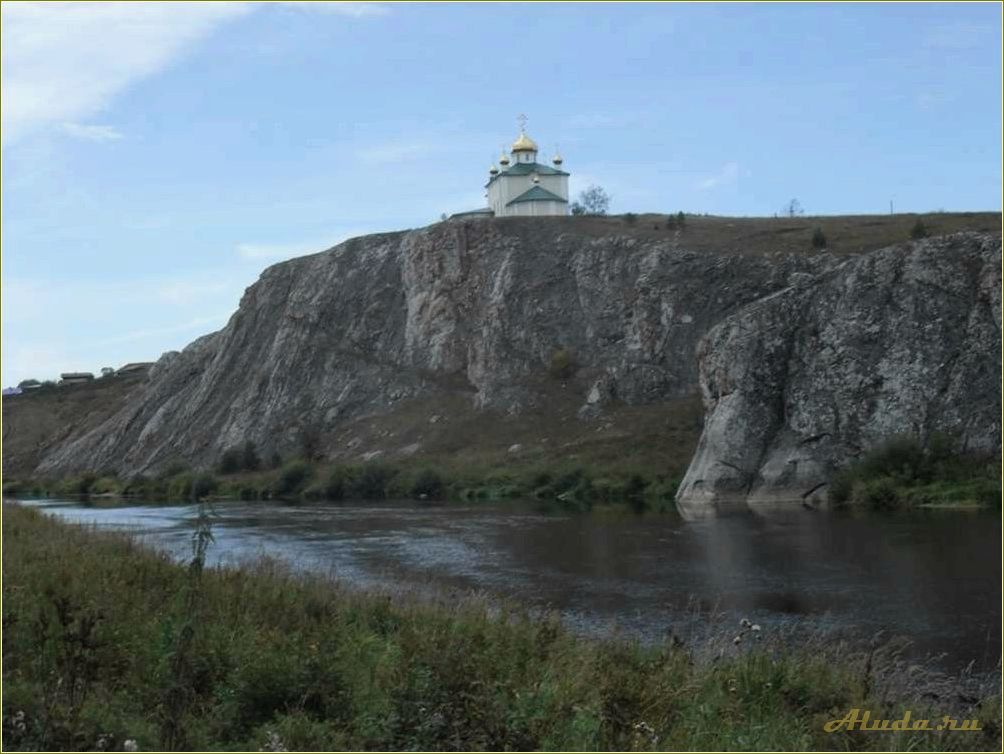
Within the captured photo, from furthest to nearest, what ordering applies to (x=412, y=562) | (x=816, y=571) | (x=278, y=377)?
(x=278, y=377), (x=412, y=562), (x=816, y=571)

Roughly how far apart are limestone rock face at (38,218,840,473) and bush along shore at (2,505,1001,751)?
2352 inches

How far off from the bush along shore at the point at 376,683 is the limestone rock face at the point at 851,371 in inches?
1506

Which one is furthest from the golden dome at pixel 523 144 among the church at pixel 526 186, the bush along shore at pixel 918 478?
the bush along shore at pixel 918 478

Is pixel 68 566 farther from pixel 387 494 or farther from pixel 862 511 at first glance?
pixel 387 494

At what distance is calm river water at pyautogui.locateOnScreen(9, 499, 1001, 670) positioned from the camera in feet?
66.1

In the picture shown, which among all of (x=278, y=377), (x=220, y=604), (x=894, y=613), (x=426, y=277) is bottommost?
(x=894, y=613)

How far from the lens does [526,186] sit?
3957 inches

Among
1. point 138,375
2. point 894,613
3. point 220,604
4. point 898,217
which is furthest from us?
point 138,375

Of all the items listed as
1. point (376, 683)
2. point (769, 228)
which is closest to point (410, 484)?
point (769, 228)

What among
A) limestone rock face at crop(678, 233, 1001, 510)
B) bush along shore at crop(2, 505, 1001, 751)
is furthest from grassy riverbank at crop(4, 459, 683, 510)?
bush along shore at crop(2, 505, 1001, 751)

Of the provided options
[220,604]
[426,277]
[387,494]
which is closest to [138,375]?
[426,277]

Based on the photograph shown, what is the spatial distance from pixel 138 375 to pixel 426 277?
5428cm

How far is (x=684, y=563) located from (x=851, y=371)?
2776 cm

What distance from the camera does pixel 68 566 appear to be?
14086 mm
